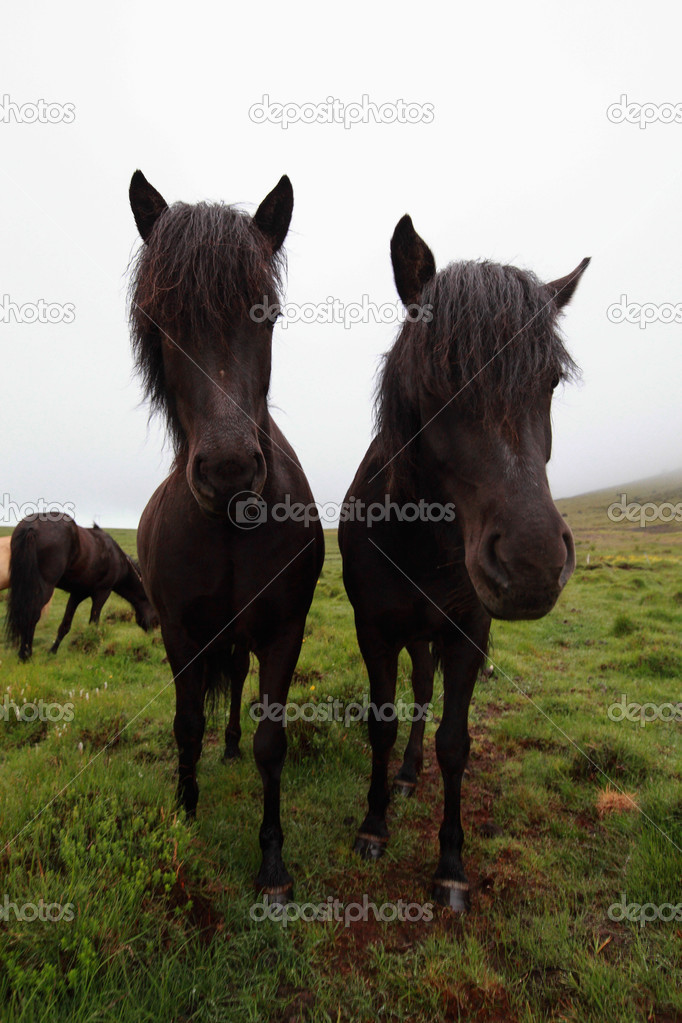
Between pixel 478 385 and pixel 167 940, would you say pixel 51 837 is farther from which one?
pixel 478 385

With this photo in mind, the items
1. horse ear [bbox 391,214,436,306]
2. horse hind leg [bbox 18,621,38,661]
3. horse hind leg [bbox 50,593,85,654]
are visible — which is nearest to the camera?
horse ear [bbox 391,214,436,306]

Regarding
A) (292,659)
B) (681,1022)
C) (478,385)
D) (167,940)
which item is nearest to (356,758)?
(292,659)

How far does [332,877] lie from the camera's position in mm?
2943

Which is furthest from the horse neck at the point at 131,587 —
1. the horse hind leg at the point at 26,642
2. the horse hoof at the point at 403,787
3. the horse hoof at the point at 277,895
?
the horse hoof at the point at 277,895

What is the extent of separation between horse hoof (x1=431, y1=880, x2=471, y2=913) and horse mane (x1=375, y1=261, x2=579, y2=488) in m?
2.54

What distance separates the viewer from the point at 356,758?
4180 millimetres

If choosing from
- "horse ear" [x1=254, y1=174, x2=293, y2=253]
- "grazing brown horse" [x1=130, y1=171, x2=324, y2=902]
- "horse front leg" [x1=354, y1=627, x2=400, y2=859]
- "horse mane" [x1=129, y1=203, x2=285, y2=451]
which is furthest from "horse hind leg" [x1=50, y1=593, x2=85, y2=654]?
"horse ear" [x1=254, y1=174, x2=293, y2=253]

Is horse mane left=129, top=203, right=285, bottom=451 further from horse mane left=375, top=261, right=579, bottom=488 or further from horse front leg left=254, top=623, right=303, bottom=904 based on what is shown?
horse front leg left=254, top=623, right=303, bottom=904

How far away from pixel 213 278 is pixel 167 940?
291 centimetres

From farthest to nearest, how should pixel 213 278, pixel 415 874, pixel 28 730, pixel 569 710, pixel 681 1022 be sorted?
pixel 569 710, pixel 28 730, pixel 415 874, pixel 213 278, pixel 681 1022

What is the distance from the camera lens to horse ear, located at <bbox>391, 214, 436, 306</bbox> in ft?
8.56

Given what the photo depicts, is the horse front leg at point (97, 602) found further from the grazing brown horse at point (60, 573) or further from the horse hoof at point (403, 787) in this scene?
the horse hoof at point (403, 787)

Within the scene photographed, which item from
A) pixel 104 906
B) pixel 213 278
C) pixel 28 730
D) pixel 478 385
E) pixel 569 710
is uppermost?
pixel 213 278

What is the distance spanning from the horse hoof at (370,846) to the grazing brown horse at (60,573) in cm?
730
